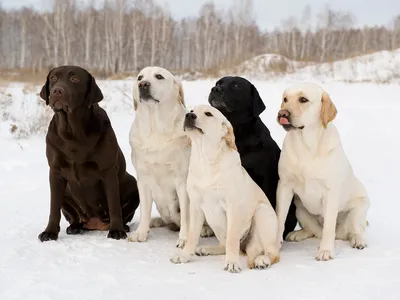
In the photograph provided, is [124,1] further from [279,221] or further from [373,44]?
[279,221]

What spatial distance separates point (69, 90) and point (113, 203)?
1017 mm

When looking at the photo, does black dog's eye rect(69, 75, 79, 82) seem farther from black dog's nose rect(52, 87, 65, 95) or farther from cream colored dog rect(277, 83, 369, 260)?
cream colored dog rect(277, 83, 369, 260)

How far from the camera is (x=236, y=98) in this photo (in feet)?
13.4

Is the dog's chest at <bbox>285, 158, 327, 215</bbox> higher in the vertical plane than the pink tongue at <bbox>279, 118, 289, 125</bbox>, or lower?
lower

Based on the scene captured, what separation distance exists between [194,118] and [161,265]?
1.07 metres

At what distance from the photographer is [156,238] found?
409 centimetres

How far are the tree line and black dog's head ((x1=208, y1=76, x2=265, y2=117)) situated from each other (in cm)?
2592

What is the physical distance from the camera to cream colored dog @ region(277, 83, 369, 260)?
3.51m

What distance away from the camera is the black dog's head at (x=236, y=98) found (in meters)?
4.07

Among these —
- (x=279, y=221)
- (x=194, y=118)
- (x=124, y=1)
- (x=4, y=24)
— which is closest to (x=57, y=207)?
(x=194, y=118)

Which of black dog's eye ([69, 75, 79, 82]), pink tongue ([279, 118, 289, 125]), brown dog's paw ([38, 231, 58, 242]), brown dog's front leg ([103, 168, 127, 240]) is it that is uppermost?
black dog's eye ([69, 75, 79, 82])

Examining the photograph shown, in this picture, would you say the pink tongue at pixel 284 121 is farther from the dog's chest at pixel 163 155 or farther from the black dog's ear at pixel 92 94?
the black dog's ear at pixel 92 94

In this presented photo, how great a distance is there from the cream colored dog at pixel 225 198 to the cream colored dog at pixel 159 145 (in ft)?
1.58

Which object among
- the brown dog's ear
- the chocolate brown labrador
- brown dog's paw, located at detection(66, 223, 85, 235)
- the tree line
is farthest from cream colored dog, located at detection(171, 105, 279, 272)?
the tree line
